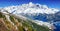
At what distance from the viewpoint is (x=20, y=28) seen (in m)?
7.84

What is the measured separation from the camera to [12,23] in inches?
293

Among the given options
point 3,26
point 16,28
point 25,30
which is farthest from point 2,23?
point 25,30

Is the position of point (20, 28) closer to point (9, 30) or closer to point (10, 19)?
point (10, 19)

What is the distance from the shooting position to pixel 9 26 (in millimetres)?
7004

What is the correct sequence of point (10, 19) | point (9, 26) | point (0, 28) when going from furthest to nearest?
point (10, 19), point (9, 26), point (0, 28)

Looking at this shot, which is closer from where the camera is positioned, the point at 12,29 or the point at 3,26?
the point at 3,26

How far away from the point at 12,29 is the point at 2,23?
671 millimetres

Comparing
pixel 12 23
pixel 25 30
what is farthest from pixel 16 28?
pixel 25 30

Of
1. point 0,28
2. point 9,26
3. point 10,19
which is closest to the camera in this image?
point 0,28

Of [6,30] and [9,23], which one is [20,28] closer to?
[9,23]

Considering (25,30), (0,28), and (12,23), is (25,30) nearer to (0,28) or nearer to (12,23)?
(12,23)

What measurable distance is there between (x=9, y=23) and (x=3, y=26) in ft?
2.79

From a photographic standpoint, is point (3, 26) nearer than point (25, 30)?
Yes

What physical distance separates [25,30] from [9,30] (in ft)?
5.24
